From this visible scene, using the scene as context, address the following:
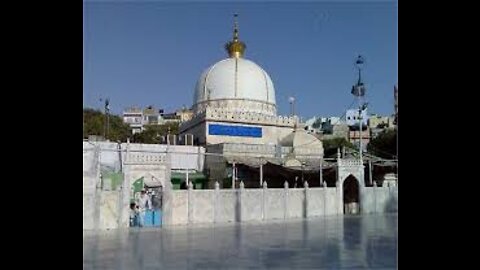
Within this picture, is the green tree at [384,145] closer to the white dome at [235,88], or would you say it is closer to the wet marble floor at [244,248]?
the white dome at [235,88]

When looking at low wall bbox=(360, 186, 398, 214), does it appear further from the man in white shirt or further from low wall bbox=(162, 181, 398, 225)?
the man in white shirt

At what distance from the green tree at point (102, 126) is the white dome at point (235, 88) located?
18.7ft

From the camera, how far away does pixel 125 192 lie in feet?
43.1

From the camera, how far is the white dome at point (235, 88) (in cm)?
2905

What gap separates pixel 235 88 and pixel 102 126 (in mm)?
9264

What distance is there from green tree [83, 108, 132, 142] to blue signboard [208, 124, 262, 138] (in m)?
7.54

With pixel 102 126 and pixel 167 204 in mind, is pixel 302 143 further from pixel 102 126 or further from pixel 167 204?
pixel 102 126

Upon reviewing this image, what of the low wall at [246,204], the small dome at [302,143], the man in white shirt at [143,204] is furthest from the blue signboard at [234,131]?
the man in white shirt at [143,204]

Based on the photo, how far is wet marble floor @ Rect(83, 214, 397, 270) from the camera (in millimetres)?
7246

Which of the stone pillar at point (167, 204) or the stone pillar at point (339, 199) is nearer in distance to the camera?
the stone pillar at point (167, 204)

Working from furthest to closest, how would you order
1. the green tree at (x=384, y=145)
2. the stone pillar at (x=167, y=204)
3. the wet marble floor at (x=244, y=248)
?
the green tree at (x=384, y=145), the stone pillar at (x=167, y=204), the wet marble floor at (x=244, y=248)

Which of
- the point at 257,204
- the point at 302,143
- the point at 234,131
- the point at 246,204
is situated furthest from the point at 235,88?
the point at 246,204

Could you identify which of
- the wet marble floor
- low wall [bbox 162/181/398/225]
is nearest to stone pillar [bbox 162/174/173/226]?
low wall [bbox 162/181/398/225]
